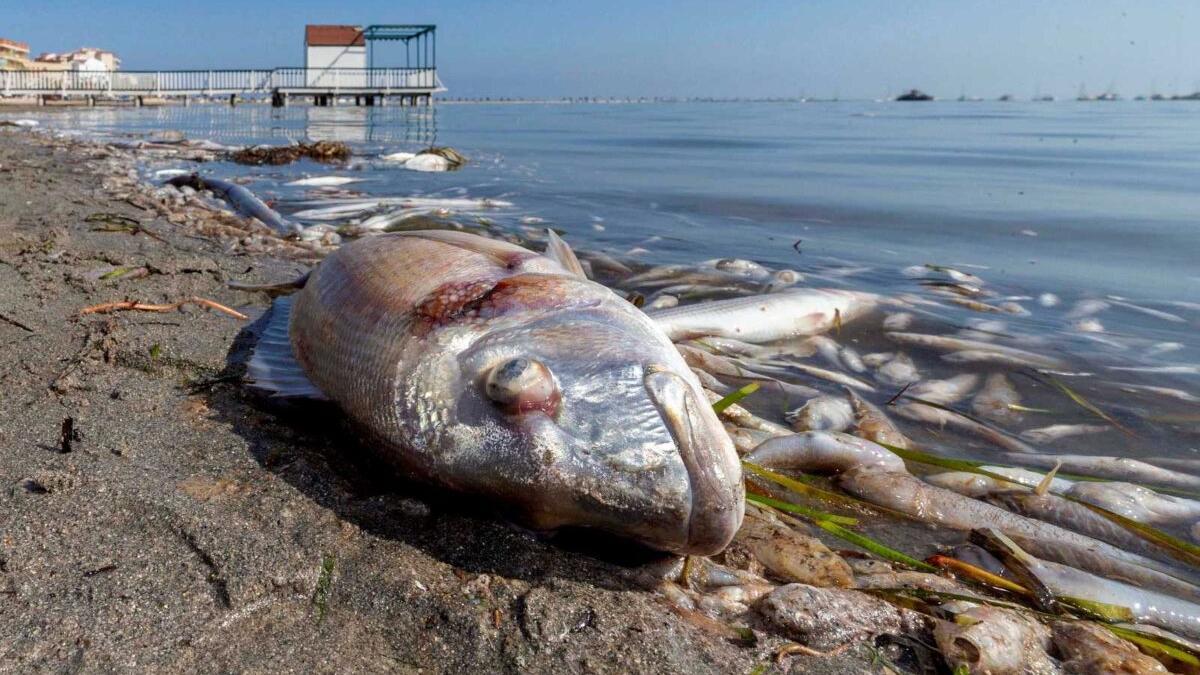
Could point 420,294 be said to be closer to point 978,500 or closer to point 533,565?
point 533,565

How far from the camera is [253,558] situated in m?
2.15

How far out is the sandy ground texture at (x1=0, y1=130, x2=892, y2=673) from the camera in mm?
1862

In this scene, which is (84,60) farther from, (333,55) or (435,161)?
(435,161)

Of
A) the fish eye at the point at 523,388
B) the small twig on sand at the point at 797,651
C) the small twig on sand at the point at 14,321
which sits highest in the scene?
the fish eye at the point at 523,388

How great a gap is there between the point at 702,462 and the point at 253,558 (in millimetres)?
1246

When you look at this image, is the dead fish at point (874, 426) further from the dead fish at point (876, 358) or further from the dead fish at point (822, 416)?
the dead fish at point (876, 358)

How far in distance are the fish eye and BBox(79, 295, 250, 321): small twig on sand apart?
2914 mm

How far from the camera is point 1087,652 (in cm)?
208

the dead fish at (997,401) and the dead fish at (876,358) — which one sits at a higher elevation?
the dead fish at (876,358)

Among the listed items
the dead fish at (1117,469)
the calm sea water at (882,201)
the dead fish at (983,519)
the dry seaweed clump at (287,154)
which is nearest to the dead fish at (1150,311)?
the calm sea water at (882,201)

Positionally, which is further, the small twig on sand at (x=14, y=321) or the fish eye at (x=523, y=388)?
the small twig on sand at (x=14, y=321)

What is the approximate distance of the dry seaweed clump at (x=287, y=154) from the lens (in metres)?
16.3

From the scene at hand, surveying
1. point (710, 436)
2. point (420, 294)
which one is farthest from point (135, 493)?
point (710, 436)

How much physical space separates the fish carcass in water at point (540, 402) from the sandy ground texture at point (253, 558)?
218 mm
